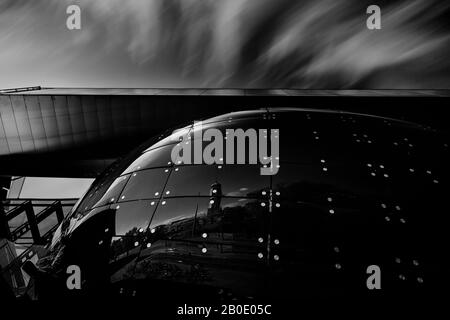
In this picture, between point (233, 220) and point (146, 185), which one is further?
point (146, 185)

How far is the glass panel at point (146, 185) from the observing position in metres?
2.49

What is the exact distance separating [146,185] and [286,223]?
1.35 meters

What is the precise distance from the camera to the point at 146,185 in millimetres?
2604

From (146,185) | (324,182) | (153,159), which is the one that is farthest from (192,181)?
(324,182)

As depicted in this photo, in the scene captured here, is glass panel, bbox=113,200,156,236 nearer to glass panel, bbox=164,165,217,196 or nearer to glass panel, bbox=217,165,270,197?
glass panel, bbox=164,165,217,196

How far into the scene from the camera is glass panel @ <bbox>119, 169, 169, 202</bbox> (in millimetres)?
2490

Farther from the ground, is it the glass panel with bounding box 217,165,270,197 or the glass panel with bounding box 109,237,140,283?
the glass panel with bounding box 217,165,270,197

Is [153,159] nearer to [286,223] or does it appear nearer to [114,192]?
[114,192]

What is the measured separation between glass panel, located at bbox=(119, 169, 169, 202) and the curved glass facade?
0.01 meters

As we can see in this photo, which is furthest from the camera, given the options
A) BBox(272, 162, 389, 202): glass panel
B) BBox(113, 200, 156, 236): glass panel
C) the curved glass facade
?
BBox(113, 200, 156, 236): glass panel

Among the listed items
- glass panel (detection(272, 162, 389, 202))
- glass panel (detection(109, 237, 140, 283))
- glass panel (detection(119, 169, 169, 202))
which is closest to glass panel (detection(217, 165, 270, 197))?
glass panel (detection(272, 162, 389, 202))

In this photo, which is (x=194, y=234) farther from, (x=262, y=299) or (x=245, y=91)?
(x=245, y=91)
